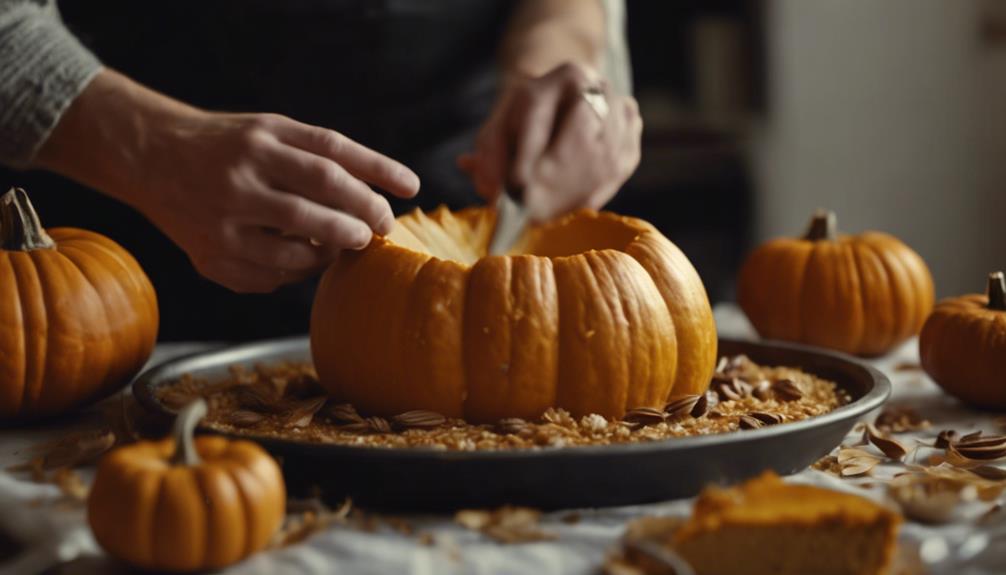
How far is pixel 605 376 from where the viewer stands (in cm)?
94

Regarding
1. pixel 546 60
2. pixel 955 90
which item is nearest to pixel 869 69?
pixel 955 90

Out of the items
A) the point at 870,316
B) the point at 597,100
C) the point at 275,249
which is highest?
the point at 597,100

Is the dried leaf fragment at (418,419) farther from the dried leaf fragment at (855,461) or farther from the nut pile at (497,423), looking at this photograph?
the dried leaf fragment at (855,461)

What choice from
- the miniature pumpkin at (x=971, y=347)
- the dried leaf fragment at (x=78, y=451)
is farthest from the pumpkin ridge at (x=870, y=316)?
the dried leaf fragment at (x=78, y=451)

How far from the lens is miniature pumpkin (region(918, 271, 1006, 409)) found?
1.15 m

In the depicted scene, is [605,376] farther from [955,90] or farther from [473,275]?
[955,90]

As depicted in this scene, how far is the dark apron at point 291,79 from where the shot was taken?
1.59 meters

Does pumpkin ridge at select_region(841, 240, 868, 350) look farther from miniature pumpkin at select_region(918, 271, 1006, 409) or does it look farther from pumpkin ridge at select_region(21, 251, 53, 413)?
pumpkin ridge at select_region(21, 251, 53, 413)

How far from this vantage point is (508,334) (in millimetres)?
919

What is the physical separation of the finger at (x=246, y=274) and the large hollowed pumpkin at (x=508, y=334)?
96 millimetres

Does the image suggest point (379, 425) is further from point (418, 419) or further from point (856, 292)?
point (856, 292)

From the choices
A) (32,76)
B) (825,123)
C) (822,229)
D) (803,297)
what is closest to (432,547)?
(32,76)

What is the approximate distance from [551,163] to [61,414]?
24.1 inches

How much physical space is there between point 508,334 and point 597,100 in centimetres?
51
